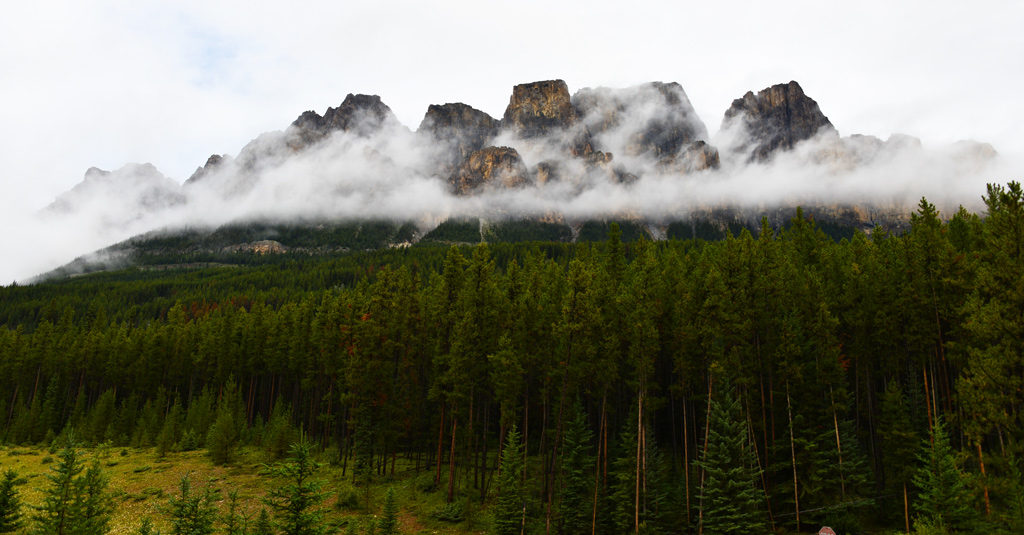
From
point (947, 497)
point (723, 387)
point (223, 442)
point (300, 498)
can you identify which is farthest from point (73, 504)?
point (947, 497)

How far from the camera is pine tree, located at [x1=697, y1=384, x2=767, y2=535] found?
28297mm

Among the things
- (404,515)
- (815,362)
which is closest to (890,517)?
(815,362)

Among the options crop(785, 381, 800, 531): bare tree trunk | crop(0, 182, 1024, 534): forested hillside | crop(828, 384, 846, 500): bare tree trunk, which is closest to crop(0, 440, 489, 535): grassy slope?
crop(0, 182, 1024, 534): forested hillside

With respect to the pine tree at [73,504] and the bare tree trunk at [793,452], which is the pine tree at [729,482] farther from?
the pine tree at [73,504]

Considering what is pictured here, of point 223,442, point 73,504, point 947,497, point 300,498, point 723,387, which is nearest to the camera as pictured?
point 300,498

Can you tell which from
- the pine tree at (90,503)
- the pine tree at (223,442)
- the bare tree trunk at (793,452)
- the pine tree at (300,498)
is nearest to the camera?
the pine tree at (300,498)

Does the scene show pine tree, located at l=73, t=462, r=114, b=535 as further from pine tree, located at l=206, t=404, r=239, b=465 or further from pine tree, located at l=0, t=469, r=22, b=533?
pine tree, located at l=206, t=404, r=239, b=465

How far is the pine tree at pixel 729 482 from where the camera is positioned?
1114 inches

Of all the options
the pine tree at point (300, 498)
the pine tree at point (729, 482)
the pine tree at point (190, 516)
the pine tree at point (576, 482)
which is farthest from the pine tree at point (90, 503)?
the pine tree at point (729, 482)

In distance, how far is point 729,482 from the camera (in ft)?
93.3

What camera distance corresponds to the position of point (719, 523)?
28953 millimetres

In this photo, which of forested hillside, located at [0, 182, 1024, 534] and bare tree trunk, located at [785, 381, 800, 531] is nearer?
forested hillside, located at [0, 182, 1024, 534]

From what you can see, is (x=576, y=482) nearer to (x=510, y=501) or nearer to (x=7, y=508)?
(x=510, y=501)

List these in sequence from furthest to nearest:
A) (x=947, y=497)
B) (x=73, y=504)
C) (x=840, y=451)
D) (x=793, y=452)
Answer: (x=793, y=452)
(x=840, y=451)
(x=947, y=497)
(x=73, y=504)
